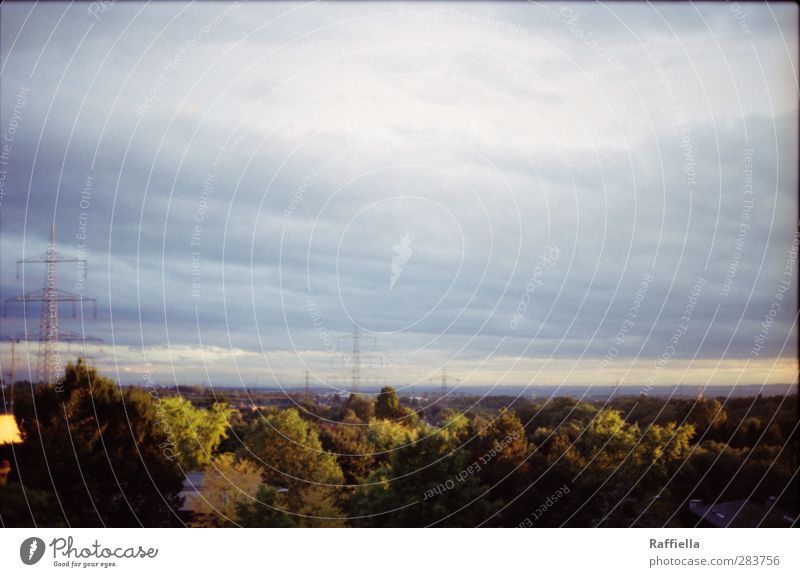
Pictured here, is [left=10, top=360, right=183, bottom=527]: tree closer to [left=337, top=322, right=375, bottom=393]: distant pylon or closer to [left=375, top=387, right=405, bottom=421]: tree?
[left=337, top=322, right=375, bottom=393]: distant pylon

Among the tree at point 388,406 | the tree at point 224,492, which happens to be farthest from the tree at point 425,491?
the tree at point 388,406

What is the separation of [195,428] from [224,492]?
190 inches

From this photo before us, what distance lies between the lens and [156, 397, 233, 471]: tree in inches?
1215

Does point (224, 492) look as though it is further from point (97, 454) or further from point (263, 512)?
point (97, 454)

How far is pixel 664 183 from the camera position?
24125mm

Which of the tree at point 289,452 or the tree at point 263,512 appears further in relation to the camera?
the tree at point 289,452

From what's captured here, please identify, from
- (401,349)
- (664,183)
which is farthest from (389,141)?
(664,183)

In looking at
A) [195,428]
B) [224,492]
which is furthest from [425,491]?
[195,428]

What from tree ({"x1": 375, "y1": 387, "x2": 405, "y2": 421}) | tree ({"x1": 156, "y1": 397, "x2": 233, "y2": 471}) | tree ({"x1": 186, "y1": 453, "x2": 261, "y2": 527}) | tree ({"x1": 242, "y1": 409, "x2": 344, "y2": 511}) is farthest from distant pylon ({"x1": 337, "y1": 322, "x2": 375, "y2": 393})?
tree ({"x1": 156, "y1": 397, "x2": 233, "y2": 471})

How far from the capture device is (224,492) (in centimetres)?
2748

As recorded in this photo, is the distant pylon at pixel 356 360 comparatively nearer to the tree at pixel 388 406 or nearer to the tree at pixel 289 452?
the tree at pixel 289 452

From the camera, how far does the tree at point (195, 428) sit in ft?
101

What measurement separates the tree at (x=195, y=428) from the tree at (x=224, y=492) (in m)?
1.98
